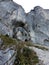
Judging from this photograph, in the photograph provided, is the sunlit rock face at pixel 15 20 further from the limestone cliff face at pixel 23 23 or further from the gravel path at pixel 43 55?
the gravel path at pixel 43 55

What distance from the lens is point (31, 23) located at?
52156 mm

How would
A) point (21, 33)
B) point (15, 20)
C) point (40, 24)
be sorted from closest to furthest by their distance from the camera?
1. point (21, 33)
2. point (15, 20)
3. point (40, 24)

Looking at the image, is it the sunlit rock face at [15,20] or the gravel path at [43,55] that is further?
the sunlit rock face at [15,20]

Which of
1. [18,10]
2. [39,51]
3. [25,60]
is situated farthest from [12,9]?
[25,60]

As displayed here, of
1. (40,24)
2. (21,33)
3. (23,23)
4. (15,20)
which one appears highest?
(15,20)

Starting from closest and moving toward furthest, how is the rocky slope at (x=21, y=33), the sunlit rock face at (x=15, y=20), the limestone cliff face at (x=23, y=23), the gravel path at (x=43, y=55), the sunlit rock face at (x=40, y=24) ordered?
the rocky slope at (x=21, y=33) < the gravel path at (x=43, y=55) < the sunlit rock face at (x=15, y=20) < the limestone cliff face at (x=23, y=23) < the sunlit rock face at (x=40, y=24)

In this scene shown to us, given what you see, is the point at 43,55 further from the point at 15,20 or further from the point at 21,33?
the point at 15,20

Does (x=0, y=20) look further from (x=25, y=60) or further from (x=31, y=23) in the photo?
(x=25, y=60)

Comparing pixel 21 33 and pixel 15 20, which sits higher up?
pixel 15 20

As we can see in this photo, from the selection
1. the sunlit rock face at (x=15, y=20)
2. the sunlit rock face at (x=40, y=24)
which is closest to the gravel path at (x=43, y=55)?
the sunlit rock face at (x=15, y=20)

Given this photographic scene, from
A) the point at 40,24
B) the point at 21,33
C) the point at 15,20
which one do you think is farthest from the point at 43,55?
the point at 40,24

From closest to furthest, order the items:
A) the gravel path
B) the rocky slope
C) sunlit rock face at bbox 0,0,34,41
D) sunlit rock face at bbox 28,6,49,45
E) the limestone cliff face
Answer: the rocky slope, the gravel path, sunlit rock face at bbox 0,0,34,41, the limestone cliff face, sunlit rock face at bbox 28,6,49,45

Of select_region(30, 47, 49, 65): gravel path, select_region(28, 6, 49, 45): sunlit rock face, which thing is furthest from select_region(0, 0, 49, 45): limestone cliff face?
select_region(30, 47, 49, 65): gravel path

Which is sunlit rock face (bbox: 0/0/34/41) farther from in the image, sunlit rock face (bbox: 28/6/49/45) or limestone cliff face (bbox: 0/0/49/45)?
sunlit rock face (bbox: 28/6/49/45)
